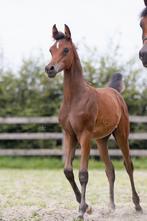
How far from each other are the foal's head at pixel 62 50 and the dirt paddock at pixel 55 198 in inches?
71.7

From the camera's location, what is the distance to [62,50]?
6383 millimetres

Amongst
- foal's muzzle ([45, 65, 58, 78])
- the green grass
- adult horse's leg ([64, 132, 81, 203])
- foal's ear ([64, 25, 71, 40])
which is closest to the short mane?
foal's ear ([64, 25, 71, 40])

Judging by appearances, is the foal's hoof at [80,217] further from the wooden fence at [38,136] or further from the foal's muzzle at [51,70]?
the wooden fence at [38,136]

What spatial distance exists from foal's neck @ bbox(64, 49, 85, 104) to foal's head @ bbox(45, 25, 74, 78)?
100mm

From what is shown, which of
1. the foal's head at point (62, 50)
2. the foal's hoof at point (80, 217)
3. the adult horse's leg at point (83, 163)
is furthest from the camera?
the foal's head at point (62, 50)

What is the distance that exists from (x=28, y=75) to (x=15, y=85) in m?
0.51

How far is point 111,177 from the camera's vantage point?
24.1 ft

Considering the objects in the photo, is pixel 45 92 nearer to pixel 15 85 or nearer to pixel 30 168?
pixel 15 85

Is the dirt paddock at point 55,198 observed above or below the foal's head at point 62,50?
below

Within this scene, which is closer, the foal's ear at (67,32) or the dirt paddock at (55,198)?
the foal's ear at (67,32)

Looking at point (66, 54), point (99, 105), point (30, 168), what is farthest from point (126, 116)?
point (30, 168)

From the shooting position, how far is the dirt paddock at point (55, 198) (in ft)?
21.6

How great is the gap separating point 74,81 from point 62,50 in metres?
0.44

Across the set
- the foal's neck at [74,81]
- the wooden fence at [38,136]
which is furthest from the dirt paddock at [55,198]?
the wooden fence at [38,136]
